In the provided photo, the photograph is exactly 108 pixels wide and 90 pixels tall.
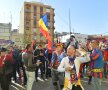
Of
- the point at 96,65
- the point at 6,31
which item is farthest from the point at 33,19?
the point at 96,65

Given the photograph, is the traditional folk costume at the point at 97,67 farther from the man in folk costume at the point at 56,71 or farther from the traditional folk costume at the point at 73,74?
the traditional folk costume at the point at 73,74

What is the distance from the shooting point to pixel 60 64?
707 centimetres

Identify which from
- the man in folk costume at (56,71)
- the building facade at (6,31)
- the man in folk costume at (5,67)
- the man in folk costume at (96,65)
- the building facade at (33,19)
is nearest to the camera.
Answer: the man in folk costume at (96,65)

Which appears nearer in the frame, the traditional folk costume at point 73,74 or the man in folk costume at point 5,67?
the traditional folk costume at point 73,74

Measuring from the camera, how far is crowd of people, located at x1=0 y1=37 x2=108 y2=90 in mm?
6875

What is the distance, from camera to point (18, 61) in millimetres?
14359

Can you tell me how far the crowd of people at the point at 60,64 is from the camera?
22.6 ft

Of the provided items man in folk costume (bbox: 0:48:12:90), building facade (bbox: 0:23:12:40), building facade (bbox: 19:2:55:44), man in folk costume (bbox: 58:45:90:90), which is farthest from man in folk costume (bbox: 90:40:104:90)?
building facade (bbox: 19:2:55:44)

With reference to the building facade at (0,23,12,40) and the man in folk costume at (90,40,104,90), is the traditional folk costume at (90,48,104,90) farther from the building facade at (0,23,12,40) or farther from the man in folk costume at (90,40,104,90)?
the building facade at (0,23,12,40)

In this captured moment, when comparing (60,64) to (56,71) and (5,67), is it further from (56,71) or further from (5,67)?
(56,71)

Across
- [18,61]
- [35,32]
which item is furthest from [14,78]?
[35,32]

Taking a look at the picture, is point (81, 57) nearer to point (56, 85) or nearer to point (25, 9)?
point (56, 85)

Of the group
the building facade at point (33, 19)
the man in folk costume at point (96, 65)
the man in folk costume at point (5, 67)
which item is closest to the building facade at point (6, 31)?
the building facade at point (33, 19)

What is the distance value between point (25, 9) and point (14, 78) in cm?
9453
